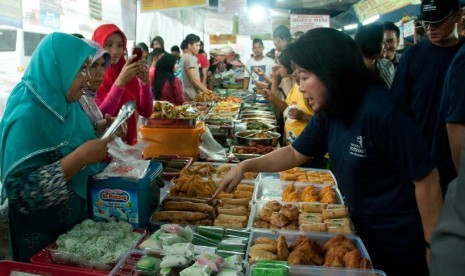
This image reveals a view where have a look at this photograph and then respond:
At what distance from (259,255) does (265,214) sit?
1.60 feet

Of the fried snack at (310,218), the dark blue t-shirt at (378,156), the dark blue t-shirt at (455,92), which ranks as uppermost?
the dark blue t-shirt at (455,92)

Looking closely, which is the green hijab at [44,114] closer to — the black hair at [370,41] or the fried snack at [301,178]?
the fried snack at [301,178]

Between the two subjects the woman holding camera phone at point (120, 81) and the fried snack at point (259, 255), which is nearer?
the fried snack at point (259, 255)

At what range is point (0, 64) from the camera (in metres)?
3.01

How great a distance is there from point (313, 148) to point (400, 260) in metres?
0.77

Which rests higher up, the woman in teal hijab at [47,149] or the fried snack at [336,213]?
the woman in teal hijab at [47,149]

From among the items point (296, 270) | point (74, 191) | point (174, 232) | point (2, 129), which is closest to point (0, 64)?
point (2, 129)

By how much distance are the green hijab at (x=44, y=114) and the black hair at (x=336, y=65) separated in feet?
3.68

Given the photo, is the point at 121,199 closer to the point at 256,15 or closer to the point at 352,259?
the point at 352,259

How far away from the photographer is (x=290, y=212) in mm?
2256

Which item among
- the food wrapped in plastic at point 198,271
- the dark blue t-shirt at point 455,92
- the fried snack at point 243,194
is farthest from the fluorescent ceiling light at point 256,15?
the food wrapped in plastic at point 198,271

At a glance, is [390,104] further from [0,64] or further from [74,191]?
[0,64]

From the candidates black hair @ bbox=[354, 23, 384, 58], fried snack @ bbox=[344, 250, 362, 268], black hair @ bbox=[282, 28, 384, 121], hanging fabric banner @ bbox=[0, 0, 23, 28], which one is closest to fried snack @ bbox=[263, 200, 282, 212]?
fried snack @ bbox=[344, 250, 362, 268]

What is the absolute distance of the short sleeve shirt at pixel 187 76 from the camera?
7926 millimetres
